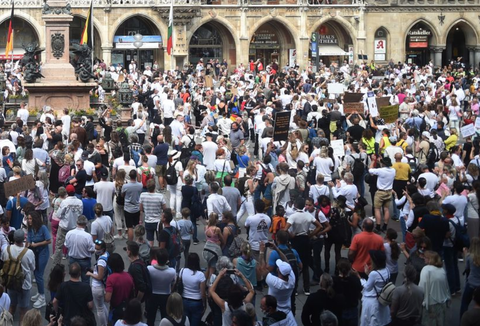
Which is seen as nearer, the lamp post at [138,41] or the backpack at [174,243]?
the backpack at [174,243]

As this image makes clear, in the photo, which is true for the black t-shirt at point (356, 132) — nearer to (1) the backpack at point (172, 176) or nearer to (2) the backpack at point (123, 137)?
(2) the backpack at point (123, 137)

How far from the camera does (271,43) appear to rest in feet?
184

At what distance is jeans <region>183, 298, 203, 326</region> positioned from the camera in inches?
455

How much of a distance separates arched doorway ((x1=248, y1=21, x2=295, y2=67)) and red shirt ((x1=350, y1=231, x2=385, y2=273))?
43225 millimetres

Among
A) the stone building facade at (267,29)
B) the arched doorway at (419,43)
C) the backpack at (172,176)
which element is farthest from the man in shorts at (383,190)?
the arched doorway at (419,43)

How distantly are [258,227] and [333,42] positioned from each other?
4364 centimetres

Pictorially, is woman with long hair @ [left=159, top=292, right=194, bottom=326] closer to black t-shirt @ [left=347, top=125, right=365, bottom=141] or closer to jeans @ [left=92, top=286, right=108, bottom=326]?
jeans @ [left=92, top=286, right=108, bottom=326]

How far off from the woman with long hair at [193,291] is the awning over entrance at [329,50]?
146ft

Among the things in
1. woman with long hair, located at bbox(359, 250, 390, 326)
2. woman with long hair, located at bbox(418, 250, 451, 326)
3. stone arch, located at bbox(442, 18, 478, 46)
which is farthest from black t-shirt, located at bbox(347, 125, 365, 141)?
stone arch, located at bbox(442, 18, 478, 46)

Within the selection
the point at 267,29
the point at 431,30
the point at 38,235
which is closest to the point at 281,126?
the point at 38,235

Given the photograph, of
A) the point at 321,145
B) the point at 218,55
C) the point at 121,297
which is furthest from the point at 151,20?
the point at 121,297

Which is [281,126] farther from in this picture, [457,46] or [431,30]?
[457,46]

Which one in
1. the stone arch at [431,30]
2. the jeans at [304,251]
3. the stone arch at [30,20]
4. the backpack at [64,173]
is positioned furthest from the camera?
the stone arch at [431,30]

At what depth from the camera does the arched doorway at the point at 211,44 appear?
2159 inches
